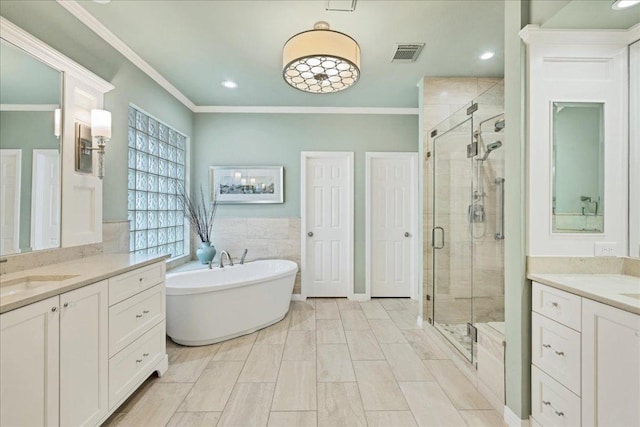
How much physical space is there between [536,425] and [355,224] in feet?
9.55

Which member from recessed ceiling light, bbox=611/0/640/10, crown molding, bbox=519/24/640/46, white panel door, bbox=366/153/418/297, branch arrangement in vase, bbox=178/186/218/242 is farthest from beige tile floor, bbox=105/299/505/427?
recessed ceiling light, bbox=611/0/640/10

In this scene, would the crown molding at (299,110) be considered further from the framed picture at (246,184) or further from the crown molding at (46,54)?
the crown molding at (46,54)

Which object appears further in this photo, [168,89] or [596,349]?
[168,89]

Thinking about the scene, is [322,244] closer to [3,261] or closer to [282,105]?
[282,105]

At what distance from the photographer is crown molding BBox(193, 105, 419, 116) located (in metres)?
4.18

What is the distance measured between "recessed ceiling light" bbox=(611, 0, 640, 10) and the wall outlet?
123 centimetres

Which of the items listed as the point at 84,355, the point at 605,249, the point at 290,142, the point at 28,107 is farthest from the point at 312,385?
the point at 290,142

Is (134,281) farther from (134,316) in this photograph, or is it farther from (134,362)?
(134,362)

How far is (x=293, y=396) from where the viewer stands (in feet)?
6.68

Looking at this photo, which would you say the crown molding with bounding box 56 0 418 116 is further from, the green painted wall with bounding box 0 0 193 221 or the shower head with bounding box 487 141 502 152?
the shower head with bounding box 487 141 502 152

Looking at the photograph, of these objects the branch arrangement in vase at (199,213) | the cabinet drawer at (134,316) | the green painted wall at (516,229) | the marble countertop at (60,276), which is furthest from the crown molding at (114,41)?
the green painted wall at (516,229)

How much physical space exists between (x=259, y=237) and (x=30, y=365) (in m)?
3.02

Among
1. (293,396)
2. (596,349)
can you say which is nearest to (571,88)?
(596,349)

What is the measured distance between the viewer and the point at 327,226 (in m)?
4.32
